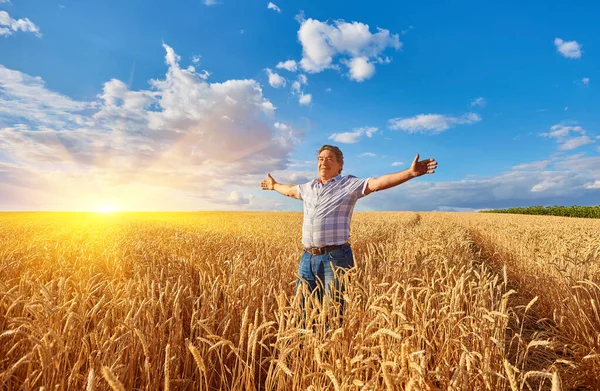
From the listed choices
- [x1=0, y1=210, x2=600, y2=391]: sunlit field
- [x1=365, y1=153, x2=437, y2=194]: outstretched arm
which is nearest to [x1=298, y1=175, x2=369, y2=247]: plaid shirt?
[x1=365, y1=153, x2=437, y2=194]: outstretched arm

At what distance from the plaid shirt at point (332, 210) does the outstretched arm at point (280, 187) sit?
28.5 inches

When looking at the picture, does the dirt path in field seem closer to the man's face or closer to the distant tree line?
the man's face

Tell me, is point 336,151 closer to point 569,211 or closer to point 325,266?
point 325,266

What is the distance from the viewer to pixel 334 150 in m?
4.55

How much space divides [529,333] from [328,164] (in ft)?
14.2

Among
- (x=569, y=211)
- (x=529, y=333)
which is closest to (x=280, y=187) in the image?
(x=529, y=333)

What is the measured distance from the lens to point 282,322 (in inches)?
95.0

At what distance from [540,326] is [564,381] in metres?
1.96

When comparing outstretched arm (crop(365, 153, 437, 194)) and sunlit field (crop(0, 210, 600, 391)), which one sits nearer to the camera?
sunlit field (crop(0, 210, 600, 391))

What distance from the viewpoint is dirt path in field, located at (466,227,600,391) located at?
375cm

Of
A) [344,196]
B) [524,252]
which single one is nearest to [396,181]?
[344,196]

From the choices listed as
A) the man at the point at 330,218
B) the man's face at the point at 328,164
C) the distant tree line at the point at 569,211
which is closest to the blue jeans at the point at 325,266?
the man at the point at 330,218

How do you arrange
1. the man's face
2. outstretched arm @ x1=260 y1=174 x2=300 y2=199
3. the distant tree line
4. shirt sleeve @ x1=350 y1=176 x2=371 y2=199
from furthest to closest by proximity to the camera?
1. the distant tree line
2. outstretched arm @ x1=260 y1=174 x2=300 y2=199
3. the man's face
4. shirt sleeve @ x1=350 y1=176 x2=371 y2=199

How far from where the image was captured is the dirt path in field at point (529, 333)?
3.75 m
